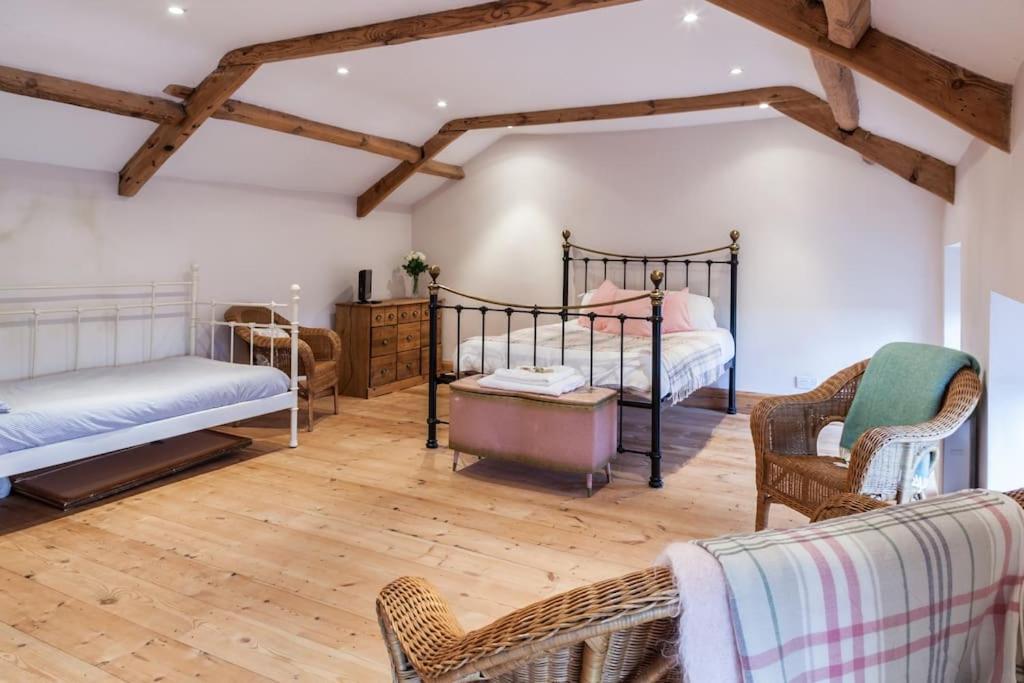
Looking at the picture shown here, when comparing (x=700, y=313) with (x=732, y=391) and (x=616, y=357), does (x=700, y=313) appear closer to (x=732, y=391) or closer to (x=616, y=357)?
(x=732, y=391)

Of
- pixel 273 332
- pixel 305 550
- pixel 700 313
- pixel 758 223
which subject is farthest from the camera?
pixel 758 223

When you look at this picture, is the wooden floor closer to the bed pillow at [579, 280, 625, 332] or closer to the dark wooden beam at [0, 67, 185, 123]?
the bed pillow at [579, 280, 625, 332]

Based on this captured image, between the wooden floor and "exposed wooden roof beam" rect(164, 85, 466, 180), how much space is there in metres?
2.19

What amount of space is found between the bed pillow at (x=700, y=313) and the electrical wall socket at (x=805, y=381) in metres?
0.79

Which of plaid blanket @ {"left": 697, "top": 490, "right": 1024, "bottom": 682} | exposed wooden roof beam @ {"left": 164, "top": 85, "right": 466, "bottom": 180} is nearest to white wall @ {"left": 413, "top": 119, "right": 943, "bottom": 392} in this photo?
exposed wooden roof beam @ {"left": 164, "top": 85, "right": 466, "bottom": 180}

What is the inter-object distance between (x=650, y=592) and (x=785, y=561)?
17 centimetres

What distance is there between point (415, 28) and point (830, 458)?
9.17ft

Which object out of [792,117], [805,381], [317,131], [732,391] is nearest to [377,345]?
[317,131]

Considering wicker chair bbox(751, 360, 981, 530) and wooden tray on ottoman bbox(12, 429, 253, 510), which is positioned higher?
wicker chair bbox(751, 360, 981, 530)

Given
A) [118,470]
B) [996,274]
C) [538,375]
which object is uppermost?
[996,274]

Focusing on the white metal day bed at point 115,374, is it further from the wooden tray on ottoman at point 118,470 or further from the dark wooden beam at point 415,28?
the dark wooden beam at point 415,28

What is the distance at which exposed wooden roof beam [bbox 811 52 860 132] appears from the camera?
2947 millimetres

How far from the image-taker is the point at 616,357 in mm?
4098

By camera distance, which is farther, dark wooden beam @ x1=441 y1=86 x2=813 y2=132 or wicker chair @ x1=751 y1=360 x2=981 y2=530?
dark wooden beam @ x1=441 y1=86 x2=813 y2=132
